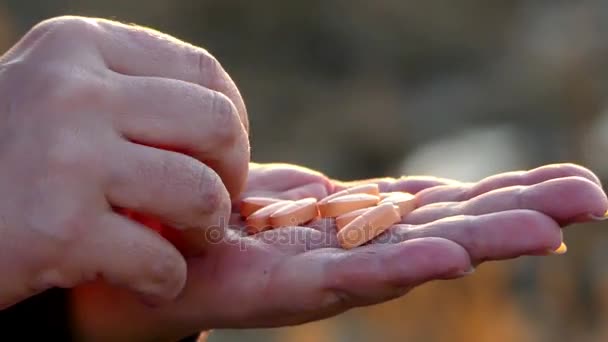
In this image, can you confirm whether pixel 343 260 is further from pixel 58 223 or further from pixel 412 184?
pixel 412 184

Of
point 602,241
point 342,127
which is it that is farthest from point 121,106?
point 342,127

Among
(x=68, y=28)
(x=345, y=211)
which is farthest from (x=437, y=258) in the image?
(x=68, y=28)

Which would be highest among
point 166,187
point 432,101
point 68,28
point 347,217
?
point 68,28

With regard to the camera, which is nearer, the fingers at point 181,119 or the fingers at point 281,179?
the fingers at point 181,119

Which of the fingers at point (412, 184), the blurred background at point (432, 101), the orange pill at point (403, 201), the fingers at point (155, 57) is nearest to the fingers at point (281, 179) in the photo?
the fingers at point (412, 184)

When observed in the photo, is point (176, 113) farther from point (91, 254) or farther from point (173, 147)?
point (91, 254)

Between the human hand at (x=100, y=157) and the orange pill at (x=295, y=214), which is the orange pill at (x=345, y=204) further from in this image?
the human hand at (x=100, y=157)
